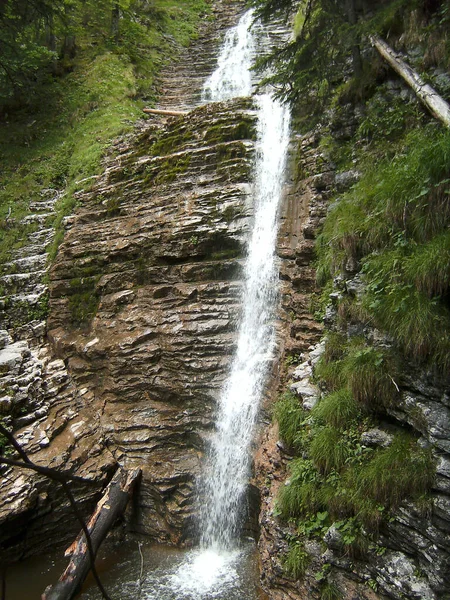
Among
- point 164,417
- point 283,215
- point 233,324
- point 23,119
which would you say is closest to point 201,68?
point 23,119

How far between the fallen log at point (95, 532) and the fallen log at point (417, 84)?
8.10m

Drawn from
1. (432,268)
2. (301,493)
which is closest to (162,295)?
(301,493)

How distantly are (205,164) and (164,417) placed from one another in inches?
255

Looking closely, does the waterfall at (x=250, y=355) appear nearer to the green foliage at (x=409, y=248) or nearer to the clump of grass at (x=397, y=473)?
the green foliage at (x=409, y=248)

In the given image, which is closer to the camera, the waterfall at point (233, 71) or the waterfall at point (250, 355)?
the waterfall at point (250, 355)

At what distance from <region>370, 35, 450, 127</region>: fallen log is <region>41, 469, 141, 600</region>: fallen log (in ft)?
26.6

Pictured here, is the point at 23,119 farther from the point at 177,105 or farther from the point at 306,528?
the point at 306,528

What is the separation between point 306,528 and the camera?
17.8ft

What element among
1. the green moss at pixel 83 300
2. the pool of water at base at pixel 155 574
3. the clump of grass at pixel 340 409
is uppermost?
the green moss at pixel 83 300

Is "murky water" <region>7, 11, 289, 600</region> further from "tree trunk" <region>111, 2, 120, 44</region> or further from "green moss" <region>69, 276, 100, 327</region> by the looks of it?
"tree trunk" <region>111, 2, 120, 44</region>

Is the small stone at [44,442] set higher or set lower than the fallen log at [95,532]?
higher

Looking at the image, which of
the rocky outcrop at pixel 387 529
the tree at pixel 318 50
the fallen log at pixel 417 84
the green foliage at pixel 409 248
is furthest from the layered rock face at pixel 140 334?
the fallen log at pixel 417 84

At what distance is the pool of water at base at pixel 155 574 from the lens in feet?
20.3

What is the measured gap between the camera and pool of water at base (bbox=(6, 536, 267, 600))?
619 centimetres
